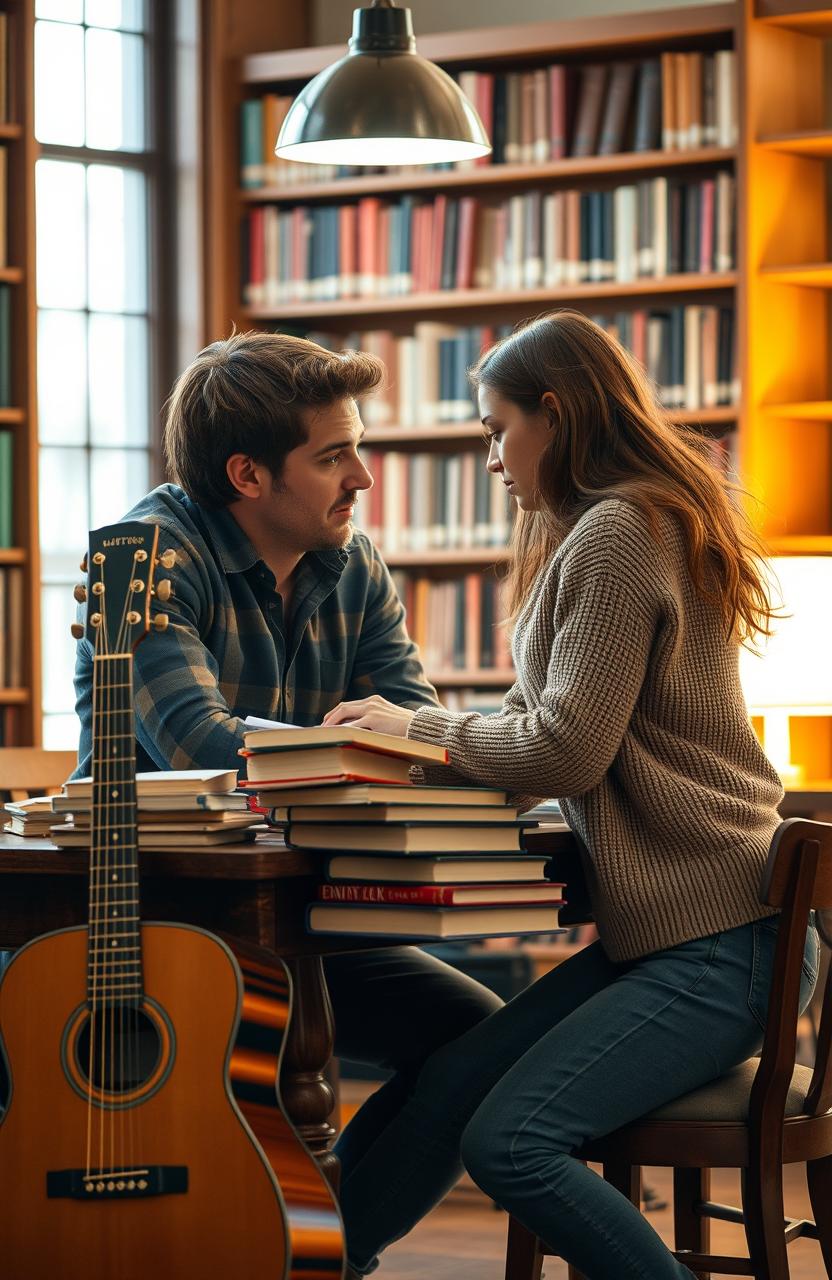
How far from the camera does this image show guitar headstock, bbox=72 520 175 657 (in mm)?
1890

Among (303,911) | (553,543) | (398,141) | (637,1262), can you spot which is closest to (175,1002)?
(303,911)

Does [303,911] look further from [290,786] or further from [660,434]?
[660,434]

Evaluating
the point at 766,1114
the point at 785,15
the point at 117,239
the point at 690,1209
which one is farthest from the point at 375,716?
the point at 117,239

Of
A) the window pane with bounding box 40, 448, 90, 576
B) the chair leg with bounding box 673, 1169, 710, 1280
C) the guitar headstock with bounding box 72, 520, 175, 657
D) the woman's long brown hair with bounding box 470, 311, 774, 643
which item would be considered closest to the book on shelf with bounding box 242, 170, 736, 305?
the window pane with bounding box 40, 448, 90, 576

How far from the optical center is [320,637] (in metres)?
2.55

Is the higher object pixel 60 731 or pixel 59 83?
pixel 59 83

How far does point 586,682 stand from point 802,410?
8.77ft

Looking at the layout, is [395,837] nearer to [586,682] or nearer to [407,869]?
[407,869]

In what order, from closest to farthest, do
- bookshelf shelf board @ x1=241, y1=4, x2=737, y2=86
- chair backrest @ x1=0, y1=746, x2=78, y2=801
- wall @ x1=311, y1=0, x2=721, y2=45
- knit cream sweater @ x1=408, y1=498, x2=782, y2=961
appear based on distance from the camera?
knit cream sweater @ x1=408, y1=498, x2=782, y2=961
chair backrest @ x1=0, y1=746, x2=78, y2=801
bookshelf shelf board @ x1=241, y1=4, x2=737, y2=86
wall @ x1=311, y1=0, x2=721, y2=45

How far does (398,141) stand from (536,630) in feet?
4.25

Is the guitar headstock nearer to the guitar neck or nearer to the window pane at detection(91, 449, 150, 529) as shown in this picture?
the guitar neck

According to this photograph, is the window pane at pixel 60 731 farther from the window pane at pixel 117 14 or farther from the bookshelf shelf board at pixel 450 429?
the window pane at pixel 117 14

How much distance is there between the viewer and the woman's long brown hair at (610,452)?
2.04m

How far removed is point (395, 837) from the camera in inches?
70.5
